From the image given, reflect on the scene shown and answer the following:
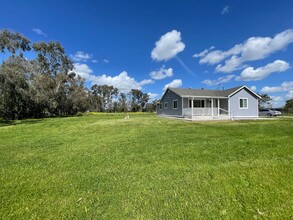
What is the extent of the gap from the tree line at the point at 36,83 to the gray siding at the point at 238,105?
2332cm

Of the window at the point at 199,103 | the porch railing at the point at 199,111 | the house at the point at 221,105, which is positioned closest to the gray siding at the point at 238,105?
the house at the point at 221,105

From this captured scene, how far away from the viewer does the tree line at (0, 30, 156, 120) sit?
1717 cm

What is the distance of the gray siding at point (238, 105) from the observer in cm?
2000

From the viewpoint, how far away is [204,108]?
63.6 ft

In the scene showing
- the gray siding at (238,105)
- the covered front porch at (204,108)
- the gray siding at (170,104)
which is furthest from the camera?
the gray siding at (170,104)

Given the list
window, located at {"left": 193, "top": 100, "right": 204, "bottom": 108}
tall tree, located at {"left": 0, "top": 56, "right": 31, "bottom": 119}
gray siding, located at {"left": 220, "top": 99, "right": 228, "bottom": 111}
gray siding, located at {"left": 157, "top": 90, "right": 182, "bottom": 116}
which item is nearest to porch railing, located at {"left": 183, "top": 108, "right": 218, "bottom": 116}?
gray siding, located at {"left": 157, "top": 90, "right": 182, "bottom": 116}

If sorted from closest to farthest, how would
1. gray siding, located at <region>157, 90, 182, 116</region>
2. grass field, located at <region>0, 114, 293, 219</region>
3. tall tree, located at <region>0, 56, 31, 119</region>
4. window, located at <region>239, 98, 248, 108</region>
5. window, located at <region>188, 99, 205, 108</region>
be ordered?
grass field, located at <region>0, 114, 293, 219</region>, tall tree, located at <region>0, 56, 31, 119</region>, window, located at <region>239, 98, 248, 108</region>, gray siding, located at <region>157, 90, 182, 116</region>, window, located at <region>188, 99, 205, 108</region>

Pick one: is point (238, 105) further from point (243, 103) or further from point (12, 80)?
point (12, 80)

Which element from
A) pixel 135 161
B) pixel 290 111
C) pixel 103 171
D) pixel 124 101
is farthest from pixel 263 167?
pixel 124 101

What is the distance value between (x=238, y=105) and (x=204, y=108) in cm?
441

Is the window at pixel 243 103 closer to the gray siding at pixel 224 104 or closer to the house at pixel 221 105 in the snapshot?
the house at pixel 221 105

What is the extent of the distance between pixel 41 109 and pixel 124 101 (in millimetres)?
34042

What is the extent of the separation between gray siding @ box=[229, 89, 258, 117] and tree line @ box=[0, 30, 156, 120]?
76.5ft

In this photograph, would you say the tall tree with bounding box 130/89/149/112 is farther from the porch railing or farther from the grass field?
the grass field
